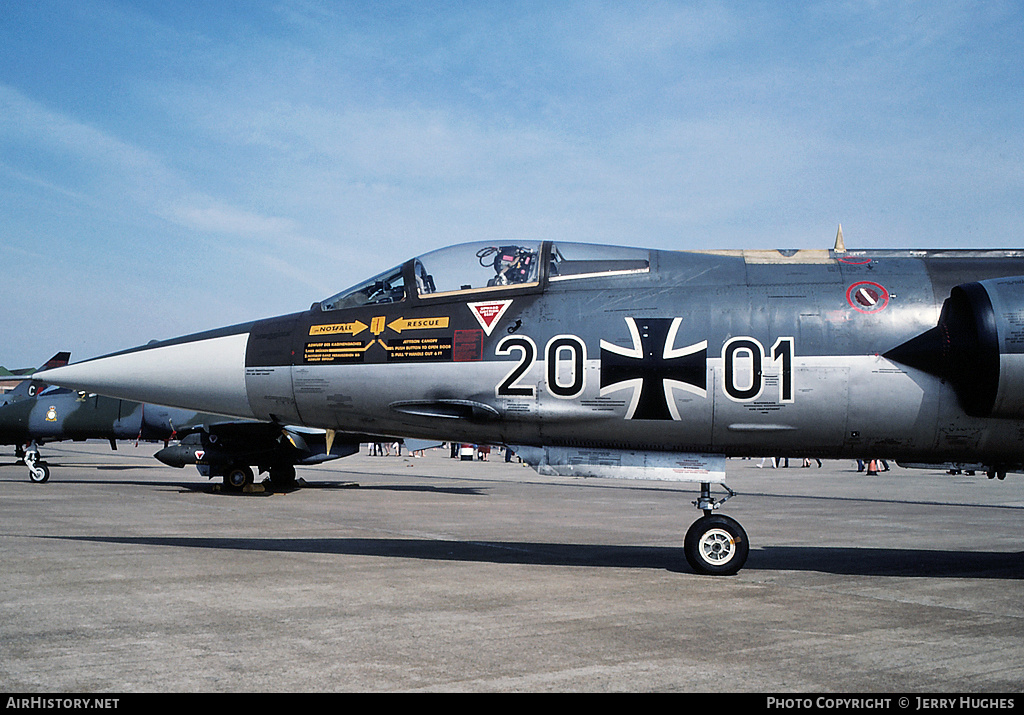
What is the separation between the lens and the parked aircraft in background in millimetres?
8125

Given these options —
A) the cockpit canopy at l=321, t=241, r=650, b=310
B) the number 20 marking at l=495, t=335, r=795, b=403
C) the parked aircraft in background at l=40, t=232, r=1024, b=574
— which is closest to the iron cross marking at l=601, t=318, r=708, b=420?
the parked aircraft in background at l=40, t=232, r=1024, b=574

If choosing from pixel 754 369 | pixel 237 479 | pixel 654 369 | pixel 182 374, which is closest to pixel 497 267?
pixel 654 369

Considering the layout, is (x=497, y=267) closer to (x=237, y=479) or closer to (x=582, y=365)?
(x=582, y=365)

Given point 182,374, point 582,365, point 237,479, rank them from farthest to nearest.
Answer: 1. point 237,479
2. point 182,374
3. point 582,365

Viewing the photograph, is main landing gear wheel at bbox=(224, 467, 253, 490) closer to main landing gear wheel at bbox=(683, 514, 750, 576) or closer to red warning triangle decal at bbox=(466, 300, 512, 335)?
red warning triangle decal at bbox=(466, 300, 512, 335)

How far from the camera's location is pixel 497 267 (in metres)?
8.92

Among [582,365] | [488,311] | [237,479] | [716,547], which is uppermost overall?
[488,311]

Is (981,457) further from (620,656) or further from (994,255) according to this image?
(620,656)

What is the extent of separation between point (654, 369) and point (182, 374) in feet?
16.5

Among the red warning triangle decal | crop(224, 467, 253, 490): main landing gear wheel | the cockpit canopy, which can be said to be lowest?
crop(224, 467, 253, 490): main landing gear wheel

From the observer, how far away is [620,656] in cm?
532

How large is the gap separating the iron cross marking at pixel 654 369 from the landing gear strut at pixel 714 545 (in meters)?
1.03

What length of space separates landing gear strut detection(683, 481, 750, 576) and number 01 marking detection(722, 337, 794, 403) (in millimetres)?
1047
